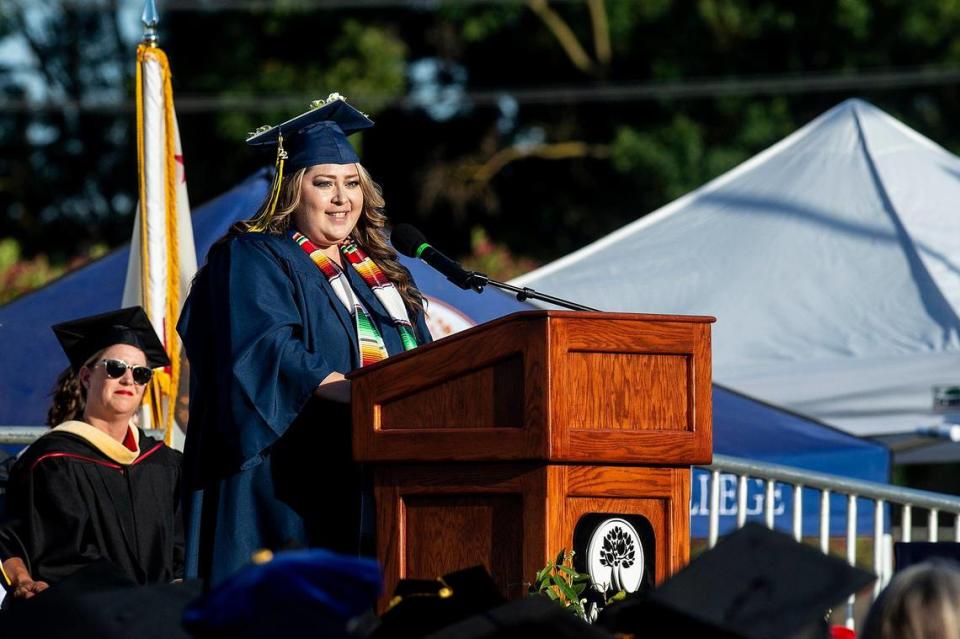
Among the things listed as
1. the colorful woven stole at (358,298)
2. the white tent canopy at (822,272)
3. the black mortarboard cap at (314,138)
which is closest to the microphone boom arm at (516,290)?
the colorful woven stole at (358,298)

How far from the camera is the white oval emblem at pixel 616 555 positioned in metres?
4.16

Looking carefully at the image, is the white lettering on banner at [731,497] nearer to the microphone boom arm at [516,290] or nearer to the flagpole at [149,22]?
the microphone boom arm at [516,290]

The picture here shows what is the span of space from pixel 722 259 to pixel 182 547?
4.32m

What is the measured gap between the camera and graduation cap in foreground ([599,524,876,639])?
325 centimetres

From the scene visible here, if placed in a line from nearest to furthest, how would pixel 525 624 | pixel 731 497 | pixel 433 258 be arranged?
pixel 525 624 < pixel 433 258 < pixel 731 497

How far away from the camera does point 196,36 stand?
2317cm

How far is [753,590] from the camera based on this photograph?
3.34 meters

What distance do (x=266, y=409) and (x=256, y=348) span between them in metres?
0.18

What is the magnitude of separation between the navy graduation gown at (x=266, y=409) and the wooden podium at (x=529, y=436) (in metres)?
0.31

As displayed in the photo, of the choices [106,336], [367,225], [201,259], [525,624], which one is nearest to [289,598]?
[525,624]

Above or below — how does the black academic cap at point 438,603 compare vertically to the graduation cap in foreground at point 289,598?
below

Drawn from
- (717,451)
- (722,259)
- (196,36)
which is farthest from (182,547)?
(196,36)

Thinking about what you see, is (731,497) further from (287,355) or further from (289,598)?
(289,598)

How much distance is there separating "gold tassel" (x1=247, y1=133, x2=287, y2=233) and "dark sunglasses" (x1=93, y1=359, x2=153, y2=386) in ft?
3.82
